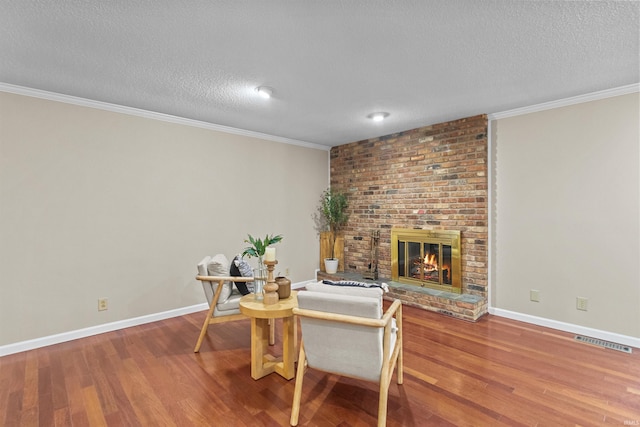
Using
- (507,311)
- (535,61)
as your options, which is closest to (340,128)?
(535,61)

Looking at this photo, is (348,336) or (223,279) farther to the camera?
(223,279)

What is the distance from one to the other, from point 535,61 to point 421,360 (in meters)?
2.66

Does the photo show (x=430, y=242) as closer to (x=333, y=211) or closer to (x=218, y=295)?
(x=333, y=211)

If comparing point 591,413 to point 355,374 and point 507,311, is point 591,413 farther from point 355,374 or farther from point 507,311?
point 507,311

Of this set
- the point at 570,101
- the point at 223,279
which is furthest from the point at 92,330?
the point at 570,101

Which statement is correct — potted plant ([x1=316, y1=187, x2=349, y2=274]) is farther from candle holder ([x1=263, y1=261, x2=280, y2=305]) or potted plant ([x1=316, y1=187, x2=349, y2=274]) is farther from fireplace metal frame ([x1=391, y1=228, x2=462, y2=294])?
candle holder ([x1=263, y1=261, x2=280, y2=305])

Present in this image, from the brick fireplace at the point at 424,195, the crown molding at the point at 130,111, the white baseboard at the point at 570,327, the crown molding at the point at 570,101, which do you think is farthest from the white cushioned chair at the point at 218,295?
the crown molding at the point at 570,101

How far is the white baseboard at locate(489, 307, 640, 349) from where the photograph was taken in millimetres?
3000

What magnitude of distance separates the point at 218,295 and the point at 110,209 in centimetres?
168

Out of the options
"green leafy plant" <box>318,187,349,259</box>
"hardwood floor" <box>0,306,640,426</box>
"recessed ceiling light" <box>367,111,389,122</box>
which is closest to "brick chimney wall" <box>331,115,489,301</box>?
"green leafy plant" <box>318,187,349,259</box>

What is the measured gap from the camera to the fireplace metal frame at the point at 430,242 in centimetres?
401

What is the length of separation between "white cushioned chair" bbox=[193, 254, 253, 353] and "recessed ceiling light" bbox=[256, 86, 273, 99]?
1747 mm

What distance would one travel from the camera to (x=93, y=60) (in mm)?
2406

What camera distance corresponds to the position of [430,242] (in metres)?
4.30
